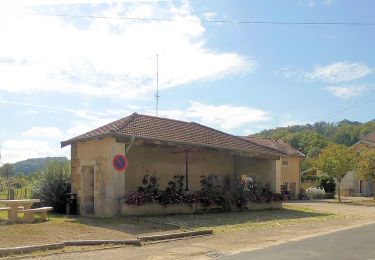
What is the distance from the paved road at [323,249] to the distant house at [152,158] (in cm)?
784

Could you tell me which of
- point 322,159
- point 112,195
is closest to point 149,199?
point 112,195

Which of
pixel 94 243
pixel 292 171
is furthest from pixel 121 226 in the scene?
pixel 292 171

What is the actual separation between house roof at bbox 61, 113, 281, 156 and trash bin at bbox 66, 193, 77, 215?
7.57ft

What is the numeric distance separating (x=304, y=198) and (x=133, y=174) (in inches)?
1105

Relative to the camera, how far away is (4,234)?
12.4m

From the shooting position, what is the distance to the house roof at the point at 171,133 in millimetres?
18562

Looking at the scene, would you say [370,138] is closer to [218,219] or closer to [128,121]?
[218,219]

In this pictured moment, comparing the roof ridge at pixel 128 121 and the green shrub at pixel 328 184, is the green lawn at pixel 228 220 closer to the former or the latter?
the roof ridge at pixel 128 121

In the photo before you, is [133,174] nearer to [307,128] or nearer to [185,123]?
[185,123]

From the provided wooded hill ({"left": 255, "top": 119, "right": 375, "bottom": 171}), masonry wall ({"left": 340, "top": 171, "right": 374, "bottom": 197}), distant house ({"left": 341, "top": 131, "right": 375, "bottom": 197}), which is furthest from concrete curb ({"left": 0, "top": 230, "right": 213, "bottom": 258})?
wooded hill ({"left": 255, "top": 119, "right": 375, "bottom": 171})

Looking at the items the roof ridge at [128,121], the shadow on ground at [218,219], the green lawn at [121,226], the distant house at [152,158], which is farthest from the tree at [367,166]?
the roof ridge at [128,121]

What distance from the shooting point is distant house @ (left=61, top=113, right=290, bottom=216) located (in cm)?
1772

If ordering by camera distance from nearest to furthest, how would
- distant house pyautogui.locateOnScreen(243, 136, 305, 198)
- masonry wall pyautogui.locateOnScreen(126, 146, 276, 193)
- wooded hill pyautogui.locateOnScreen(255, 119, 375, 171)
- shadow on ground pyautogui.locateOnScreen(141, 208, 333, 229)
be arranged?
shadow on ground pyautogui.locateOnScreen(141, 208, 333, 229) < masonry wall pyautogui.locateOnScreen(126, 146, 276, 193) < distant house pyautogui.locateOnScreen(243, 136, 305, 198) < wooded hill pyautogui.locateOnScreen(255, 119, 375, 171)

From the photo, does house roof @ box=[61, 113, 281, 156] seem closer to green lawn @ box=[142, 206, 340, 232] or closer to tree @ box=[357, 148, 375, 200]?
green lawn @ box=[142, 206, 340, 232]
